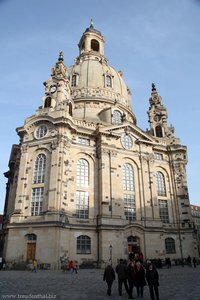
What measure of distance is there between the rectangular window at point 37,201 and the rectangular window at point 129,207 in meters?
12.2

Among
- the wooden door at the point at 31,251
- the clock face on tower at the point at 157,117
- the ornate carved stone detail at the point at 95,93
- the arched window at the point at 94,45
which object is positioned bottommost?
Answer: the wooden door at the point at 31,251

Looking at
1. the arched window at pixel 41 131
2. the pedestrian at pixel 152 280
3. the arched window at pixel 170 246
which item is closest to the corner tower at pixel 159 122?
the arched window at pixel 170 246

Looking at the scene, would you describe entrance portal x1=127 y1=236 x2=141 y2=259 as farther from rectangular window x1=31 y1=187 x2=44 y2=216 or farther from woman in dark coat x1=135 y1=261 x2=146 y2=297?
woman in dark coat x1=135 y1=261 x2=146 y2=297

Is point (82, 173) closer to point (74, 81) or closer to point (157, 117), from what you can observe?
Answer: point (157, 117)

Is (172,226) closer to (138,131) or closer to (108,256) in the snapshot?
(108,256)

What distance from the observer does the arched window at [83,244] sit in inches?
1280

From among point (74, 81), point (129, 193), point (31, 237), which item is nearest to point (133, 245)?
point (129, 193)

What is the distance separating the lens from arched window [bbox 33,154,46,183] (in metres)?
34.9

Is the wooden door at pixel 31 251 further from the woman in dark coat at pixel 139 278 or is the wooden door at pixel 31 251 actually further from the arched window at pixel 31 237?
the woman in dark coat at pixel 139 278

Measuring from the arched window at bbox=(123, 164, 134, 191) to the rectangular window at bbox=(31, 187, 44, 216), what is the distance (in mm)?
12690

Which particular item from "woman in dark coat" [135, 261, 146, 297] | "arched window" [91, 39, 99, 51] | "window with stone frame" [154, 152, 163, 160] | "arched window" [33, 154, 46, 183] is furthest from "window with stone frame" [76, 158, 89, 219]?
"arched window" [91, 39, 99, 51]

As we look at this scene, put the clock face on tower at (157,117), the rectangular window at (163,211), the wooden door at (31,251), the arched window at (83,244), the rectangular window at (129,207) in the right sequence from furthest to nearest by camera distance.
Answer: the clock face on tower at (157,117) < the rectangular window at (163,211) < the rectangular window at (129,207) < the arched window at (83,244) < the wooden door at (31,251)

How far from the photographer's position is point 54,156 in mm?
34812

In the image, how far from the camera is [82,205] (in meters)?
35.2
